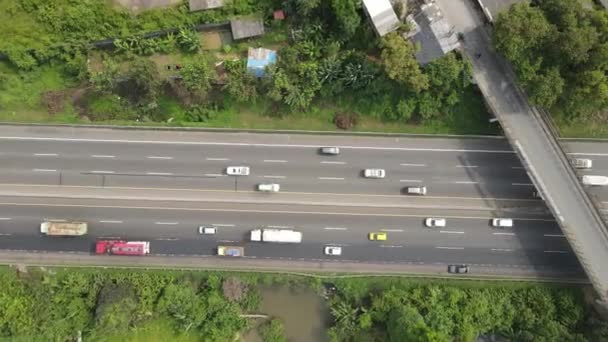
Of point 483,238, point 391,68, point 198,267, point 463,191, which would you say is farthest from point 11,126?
point 483,238

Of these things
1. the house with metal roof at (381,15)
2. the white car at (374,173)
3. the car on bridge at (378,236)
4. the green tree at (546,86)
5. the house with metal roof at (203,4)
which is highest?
the house with metal roof at (203,4)


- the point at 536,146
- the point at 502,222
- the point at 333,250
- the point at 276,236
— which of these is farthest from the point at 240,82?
the point at 502,222

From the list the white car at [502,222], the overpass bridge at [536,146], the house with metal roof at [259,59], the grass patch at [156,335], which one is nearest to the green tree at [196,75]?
the house with metal roof at [259,59]

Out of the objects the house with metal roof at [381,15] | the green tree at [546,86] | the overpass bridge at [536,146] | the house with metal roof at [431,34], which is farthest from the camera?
the overpass bridge at [536,146]

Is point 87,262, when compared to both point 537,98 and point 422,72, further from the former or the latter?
point 537,98

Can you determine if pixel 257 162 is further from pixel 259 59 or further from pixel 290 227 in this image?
pixel 259 59

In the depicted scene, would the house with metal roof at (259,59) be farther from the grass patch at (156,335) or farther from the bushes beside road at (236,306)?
the grass patch at (156,335)
